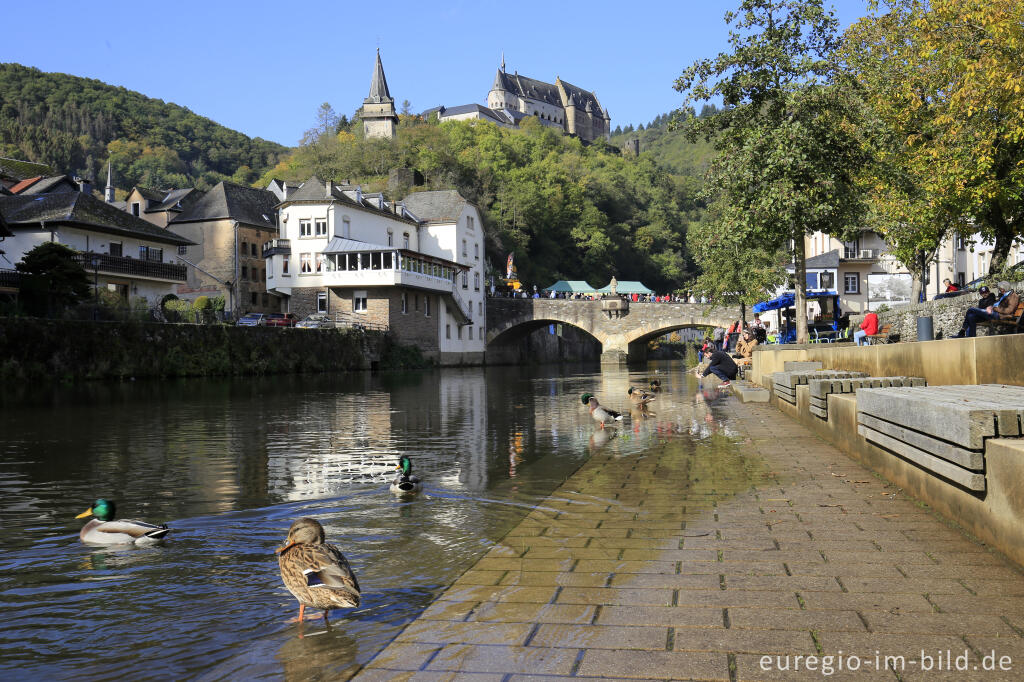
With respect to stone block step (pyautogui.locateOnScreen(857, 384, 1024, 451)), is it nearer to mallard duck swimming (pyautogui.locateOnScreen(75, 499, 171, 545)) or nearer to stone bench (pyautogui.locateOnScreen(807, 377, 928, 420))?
stone bench (pyautogui.locateOnScreen(807, 377, 928, 420))

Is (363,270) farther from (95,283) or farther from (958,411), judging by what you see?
(958,411)

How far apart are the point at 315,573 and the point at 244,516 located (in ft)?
10.9

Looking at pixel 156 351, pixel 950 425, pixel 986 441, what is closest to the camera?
pixel 986 441

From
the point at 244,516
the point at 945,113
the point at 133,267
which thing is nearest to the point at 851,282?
the point at 945,113

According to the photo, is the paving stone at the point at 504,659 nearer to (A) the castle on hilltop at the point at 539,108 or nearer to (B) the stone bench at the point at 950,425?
(B) the stone bench at the point at 950,425

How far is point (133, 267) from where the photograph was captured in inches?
1806

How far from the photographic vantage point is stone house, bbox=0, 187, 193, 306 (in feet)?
140

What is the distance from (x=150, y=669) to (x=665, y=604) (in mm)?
2244

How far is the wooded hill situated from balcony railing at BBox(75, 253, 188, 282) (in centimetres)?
4291

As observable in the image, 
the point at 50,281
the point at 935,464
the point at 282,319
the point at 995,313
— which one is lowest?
the point at 935,464

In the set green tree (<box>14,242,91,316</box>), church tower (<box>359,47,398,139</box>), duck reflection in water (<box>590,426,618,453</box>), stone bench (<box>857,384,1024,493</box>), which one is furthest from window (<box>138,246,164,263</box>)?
church tower (<box>359,47,398,139</box>)

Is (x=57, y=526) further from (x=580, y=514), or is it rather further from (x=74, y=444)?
(x=74, y=444)

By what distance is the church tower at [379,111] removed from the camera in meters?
124

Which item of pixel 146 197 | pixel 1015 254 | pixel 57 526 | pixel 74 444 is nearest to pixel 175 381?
pixel 74 444
